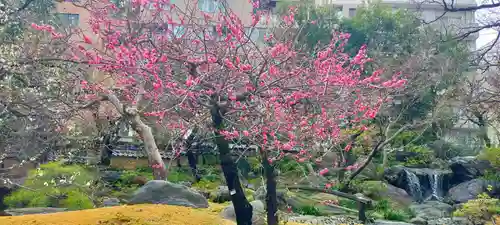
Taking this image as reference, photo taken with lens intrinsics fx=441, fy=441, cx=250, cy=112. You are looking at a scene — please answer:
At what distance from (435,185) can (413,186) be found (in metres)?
1.38

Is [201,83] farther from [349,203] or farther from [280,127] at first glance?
[349,203]

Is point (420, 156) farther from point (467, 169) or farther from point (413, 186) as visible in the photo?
point (413, 186)

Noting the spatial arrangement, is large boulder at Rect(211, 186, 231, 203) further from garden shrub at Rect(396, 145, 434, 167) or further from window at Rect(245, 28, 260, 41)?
garden shrub at Rect(396, 145, 434, 167)

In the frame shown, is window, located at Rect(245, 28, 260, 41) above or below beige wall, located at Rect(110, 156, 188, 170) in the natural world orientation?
above

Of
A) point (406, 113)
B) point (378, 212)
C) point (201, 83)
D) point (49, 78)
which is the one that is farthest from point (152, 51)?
point (406, 113)

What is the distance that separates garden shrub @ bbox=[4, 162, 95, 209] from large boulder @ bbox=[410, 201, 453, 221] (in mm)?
11593

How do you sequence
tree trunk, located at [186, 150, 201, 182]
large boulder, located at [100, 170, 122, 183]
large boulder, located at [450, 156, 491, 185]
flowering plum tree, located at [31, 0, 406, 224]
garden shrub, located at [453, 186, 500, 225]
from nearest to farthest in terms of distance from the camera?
flowering plum tree, located at [31, 0, 406, 224] < garden shrub, located at [453, 186, 500, 225] < large boulder, located at [100, 170, 122, 183] < tree trunk, located at [186, 150, 201, 182] < large boulder, located at [450, 156, 491, 185]

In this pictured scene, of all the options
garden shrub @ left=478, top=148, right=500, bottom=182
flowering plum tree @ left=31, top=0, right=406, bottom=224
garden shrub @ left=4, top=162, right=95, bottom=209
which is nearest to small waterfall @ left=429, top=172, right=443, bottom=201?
garden shrub @ left=478, top=148, right=500, bottom=182

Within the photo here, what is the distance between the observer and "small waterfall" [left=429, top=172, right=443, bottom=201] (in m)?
21.0

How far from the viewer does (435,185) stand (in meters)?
21.3

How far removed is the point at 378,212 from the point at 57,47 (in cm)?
1176

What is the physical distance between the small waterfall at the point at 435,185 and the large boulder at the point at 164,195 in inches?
614

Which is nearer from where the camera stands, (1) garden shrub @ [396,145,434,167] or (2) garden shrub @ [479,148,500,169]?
(2) garden shrub @ [479,148,500,169]

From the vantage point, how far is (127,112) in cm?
975
